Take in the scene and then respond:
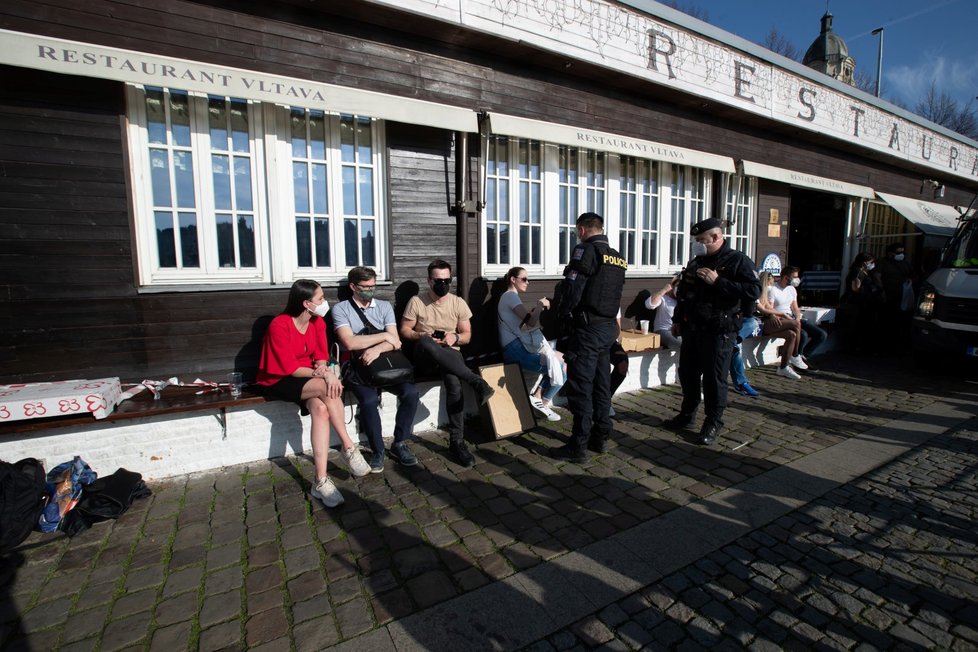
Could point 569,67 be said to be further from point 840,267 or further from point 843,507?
point 840,267

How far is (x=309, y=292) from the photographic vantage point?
3.72 meters

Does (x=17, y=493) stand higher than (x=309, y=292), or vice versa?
(x=309, y=292)

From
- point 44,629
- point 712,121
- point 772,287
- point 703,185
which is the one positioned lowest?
point 44,629

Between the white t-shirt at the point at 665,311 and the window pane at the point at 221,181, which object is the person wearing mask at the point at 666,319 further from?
the window pane at the point at 221,181

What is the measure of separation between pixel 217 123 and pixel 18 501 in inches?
128

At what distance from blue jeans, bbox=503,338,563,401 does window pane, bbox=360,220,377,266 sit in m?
1.72

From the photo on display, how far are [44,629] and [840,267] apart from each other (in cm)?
1361

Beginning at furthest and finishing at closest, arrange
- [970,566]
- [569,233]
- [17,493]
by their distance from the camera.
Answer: [569,233] → [17,493] → [970,566]

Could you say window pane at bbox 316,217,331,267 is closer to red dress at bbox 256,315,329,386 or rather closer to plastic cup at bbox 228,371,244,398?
red dress at bbox 256,315,329,386

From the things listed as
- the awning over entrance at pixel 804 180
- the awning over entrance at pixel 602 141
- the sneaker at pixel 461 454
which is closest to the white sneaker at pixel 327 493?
the sneaker at pixel 461 454

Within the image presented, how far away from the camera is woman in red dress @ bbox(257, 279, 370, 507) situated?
3613mm

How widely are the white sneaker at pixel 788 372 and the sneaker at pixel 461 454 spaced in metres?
5.22

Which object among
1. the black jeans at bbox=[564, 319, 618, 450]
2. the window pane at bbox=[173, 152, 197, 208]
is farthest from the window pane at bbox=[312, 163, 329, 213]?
the black jeans at bbox=[564, 319, 618, 450]

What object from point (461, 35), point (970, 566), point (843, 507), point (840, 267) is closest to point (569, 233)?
point (461, 35)
